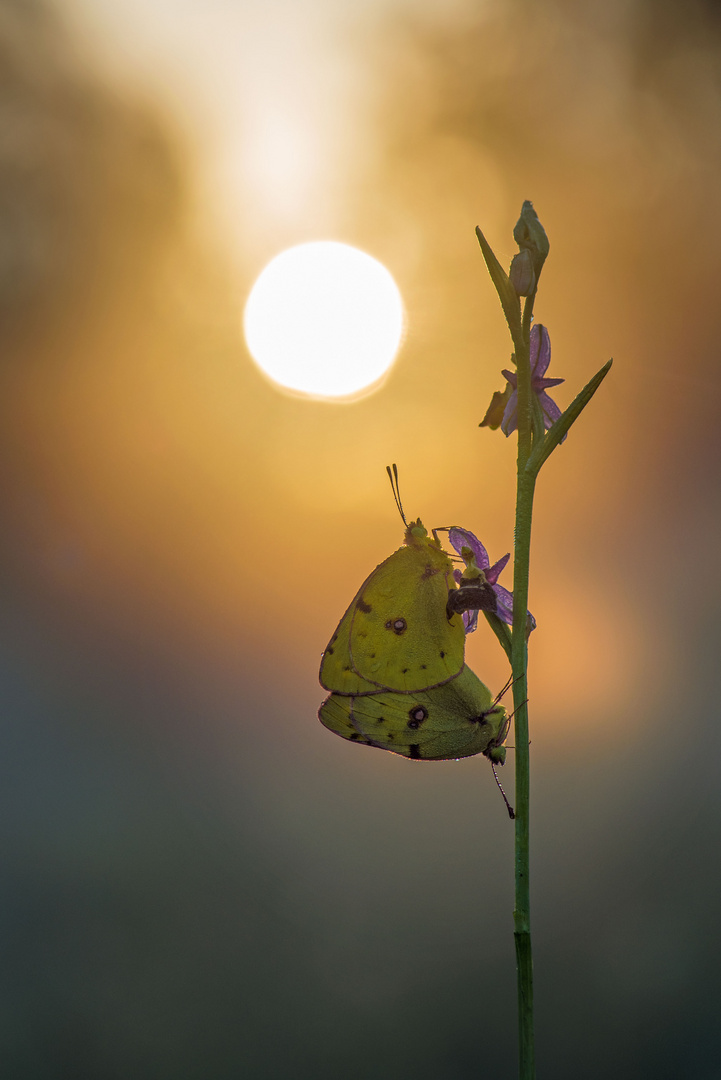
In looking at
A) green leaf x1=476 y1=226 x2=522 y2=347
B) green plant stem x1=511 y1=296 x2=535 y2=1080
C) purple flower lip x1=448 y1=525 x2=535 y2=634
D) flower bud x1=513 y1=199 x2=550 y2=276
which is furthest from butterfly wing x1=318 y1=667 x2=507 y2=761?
flower bud x1=513 y1=199 x2=550 y2=276

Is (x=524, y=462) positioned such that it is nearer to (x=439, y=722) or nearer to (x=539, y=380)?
(x=539, y=380)

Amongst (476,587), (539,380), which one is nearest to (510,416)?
(539,380)

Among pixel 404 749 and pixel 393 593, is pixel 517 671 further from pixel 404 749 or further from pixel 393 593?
pixel 393 593

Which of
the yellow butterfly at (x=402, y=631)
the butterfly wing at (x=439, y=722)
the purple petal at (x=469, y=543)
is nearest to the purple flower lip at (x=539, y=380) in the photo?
the purple petal at (x=469, y=543)

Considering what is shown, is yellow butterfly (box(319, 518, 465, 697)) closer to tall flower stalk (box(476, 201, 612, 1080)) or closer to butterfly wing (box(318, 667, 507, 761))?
butterfly wing (box(318, 667, 507, 761))

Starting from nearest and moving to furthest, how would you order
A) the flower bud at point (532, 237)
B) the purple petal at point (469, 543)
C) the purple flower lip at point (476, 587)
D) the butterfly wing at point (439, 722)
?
Result: 1. the flower bud at point (532, 237)
2. the purple flower lip at point (476, 587)
3. the butterfly wing at point (439, 722)
4. the purple petal at point (469, 543)

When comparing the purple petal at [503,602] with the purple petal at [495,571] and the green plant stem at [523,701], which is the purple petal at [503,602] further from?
the green plant stem at [523,701]
